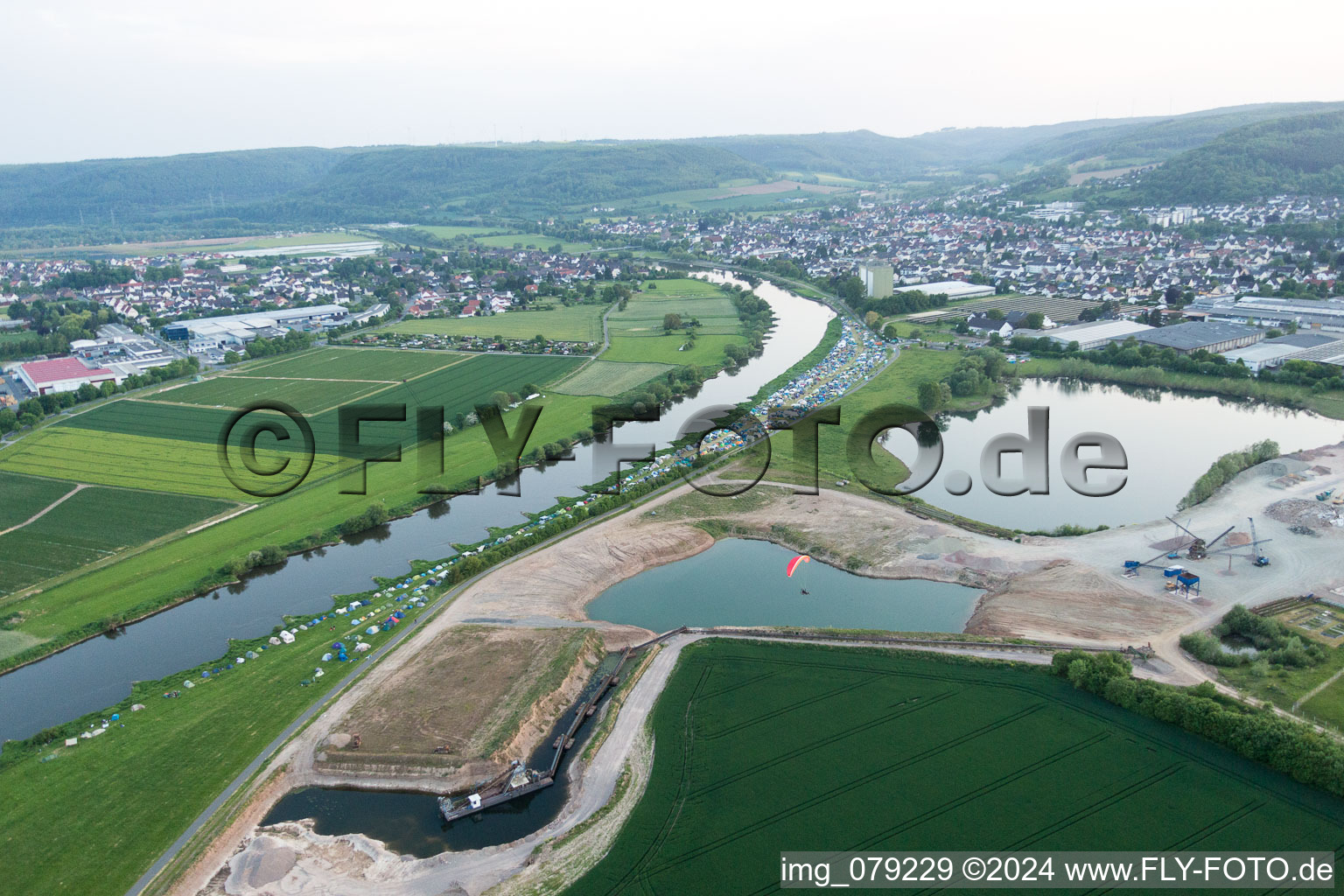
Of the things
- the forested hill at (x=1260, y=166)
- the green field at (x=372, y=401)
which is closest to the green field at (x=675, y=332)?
the green field at (x=372, y=401)

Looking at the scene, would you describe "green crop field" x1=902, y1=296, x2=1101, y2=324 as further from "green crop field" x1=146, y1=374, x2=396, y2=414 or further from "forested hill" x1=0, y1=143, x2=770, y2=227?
"forested hill" x1=0, y1=143, x2=770, y2=227

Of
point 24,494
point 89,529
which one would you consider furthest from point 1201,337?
point 24,494

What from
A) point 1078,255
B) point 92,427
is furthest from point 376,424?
point 1078,255

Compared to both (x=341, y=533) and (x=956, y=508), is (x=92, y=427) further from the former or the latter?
(x=956, y=508)

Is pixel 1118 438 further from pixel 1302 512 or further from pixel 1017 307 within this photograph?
pixel 1017 307

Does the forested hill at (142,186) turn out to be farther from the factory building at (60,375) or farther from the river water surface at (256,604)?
the river water surface at (256,604)

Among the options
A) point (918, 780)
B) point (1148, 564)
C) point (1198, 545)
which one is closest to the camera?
point (918, 780)

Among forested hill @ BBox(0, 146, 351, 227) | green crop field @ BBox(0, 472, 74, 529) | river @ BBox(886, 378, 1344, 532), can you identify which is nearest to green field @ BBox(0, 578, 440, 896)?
green crop field @ BBox(0, 472, 74, 529)
